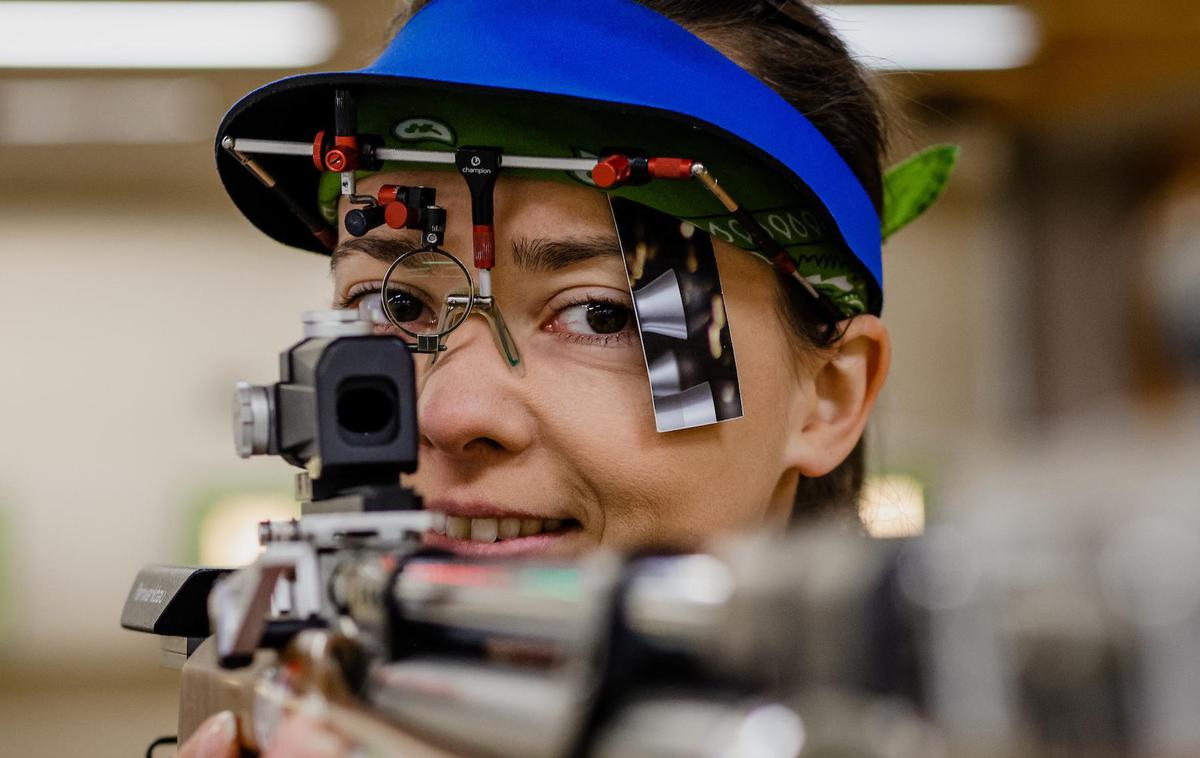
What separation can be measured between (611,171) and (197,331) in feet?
19.0

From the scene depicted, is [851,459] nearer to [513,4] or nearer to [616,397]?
[616,397]

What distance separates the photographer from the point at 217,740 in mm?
964

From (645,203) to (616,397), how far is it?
7.2 inches

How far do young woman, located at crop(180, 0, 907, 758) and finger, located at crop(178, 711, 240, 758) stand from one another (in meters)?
0.26

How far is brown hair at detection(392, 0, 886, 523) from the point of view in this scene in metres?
1.39

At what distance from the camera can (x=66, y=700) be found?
6.26 meters

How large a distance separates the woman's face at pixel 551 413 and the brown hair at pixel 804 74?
0.70 ft

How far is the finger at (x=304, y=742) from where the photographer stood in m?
0.79

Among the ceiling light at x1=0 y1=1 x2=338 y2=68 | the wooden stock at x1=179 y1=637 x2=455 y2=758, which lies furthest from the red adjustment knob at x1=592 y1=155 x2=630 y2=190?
the ceiling light at x1=0 y1=1 x2=338 y2=68

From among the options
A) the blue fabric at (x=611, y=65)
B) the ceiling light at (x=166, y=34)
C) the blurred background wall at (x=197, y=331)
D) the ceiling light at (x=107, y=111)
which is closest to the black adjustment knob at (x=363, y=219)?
the blue fabric at (x=611, y=65)

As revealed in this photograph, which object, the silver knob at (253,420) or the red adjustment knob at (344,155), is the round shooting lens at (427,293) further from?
the silver knob at (253,420)

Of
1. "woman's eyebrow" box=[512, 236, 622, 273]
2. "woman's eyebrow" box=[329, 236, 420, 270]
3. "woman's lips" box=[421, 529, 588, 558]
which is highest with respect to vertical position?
"woman's eyebrow" box=[329, 236, 420, 270]

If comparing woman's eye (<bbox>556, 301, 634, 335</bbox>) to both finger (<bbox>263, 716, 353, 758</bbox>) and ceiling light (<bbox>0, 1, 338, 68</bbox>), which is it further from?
ceiling light (<bbox>0, 1, 338, 68</bbox>)

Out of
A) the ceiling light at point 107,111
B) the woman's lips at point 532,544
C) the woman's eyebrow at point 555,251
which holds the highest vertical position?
the ceiling light at point 107,111
